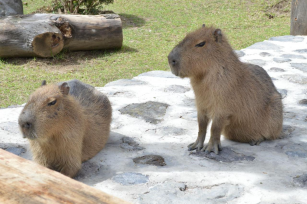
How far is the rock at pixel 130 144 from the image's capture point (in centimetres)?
357

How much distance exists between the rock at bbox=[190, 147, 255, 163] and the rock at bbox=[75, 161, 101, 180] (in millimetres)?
863

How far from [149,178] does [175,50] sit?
42.2 inches

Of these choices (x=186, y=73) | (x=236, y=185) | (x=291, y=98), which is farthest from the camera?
(x=291, y=98)

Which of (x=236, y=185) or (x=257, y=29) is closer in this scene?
(x=236, y=185)

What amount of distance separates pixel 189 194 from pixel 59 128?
1052mm

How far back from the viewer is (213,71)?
322 cm

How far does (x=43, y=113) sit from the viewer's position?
8.86ft

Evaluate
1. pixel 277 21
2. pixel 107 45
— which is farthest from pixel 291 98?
pixel 277 21

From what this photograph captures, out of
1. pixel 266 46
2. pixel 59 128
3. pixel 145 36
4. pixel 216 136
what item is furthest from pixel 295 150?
pixel 145 36

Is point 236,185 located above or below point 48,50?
below

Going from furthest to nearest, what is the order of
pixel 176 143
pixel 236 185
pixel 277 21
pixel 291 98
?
1. pixel 277 21
2. pixel 291 98
3. pixel 176 143
4. pixel 236 185

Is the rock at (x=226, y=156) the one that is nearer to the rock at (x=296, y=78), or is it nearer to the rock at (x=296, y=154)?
the rock at (x=296, y=154)

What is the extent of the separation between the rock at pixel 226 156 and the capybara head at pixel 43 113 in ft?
4.22

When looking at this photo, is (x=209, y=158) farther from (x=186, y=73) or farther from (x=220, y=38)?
(x=220, y=38)
